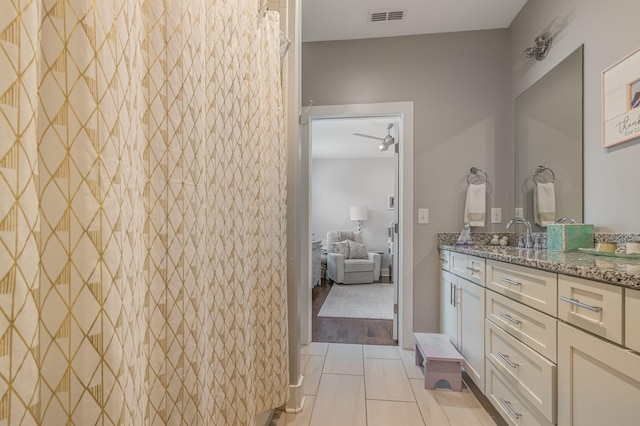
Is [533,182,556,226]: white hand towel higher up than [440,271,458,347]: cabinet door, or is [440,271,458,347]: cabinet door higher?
[533,182,556,226]: white hand towel

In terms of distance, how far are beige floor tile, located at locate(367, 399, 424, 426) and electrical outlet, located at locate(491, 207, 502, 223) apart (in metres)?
1.59

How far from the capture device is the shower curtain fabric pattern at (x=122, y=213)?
370 millimetres

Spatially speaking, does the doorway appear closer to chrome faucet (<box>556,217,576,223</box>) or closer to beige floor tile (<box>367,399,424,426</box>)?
beige floor tile (<box>367,399,424,426</box>)

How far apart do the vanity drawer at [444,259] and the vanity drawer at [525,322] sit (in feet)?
2.28

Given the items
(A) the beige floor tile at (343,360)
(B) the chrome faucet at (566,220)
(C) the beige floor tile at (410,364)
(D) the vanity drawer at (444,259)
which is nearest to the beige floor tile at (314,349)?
(A) the beige floor tile at (343,360)

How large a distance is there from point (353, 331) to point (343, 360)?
67 centimetres

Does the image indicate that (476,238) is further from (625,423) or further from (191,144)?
(191,144)

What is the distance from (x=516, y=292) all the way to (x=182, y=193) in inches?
57.8

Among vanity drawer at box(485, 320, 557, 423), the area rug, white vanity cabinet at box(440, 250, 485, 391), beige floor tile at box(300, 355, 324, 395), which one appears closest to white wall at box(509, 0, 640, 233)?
white vanity cabinet at box(440, 250, 485, 391)

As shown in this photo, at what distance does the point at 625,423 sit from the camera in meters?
0.84

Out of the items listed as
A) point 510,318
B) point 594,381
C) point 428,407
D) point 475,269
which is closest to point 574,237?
point 475,269

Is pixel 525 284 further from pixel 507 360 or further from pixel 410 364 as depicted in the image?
pixel 410 364

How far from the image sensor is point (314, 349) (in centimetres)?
257

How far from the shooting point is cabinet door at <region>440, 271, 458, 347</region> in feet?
7.11
